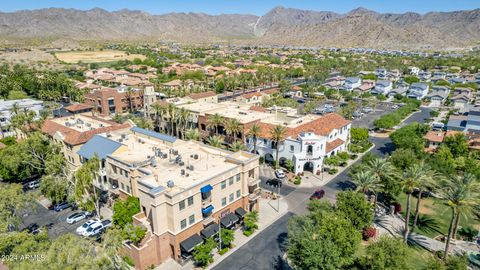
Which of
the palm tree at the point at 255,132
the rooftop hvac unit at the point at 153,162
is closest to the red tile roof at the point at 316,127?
the palm tree at the point at 255,132

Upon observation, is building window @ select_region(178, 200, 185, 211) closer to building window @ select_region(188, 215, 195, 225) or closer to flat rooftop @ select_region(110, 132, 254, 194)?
flat rooftop @ select_region(110, 132, 254, 194)

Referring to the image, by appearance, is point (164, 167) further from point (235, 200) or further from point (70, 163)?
point (70, 163)

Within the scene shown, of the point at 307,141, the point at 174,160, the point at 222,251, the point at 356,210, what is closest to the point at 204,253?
the point at 222,251

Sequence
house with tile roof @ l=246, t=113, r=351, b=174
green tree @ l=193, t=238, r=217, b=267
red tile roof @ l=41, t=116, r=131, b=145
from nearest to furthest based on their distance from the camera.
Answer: green tree @ l=193, t=238, r=217, b=267 < red tile roof @ l=41, t=116, r=131, b=145 < house with tile roof @ l=246, t=113, r=351, b=174

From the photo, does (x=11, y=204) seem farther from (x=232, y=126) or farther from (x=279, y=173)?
(x=279, y=173)

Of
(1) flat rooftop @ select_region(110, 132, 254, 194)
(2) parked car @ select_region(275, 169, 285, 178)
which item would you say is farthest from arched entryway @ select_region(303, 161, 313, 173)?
(1) flat rooftop @ select_region(110, 132, 254, 194)

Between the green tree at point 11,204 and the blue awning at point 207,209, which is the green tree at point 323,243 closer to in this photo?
the blue awning at point 207,209
